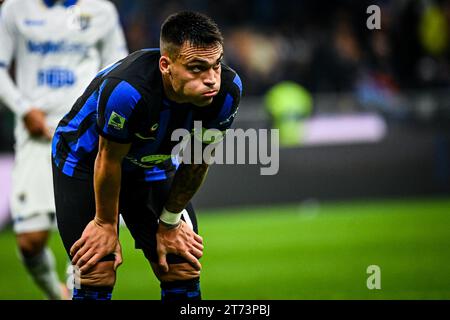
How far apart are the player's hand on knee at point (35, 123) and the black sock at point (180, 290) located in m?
2.23

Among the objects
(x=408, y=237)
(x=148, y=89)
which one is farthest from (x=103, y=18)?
(x=408, y=237)

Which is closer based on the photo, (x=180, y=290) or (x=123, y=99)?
(x=123, y=99)

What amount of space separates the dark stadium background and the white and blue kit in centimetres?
144

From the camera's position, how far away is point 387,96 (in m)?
15.1

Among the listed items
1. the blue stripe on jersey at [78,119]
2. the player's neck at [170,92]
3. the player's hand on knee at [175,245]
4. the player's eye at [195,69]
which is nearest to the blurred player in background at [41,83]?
the blue stripe on jersey at [78,119]

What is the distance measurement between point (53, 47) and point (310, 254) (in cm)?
447

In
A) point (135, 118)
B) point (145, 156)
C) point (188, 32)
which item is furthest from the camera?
point (145, 156)

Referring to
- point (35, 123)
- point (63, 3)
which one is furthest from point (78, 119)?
point (63, 3)

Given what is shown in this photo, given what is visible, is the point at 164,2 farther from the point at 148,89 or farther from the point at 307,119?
the point at 148,89

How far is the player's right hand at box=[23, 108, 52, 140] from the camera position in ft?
24.1

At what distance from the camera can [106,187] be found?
17.1ft

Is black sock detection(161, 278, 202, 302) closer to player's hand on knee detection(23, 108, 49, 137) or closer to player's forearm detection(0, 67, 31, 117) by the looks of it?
player's hand on knee detection(23, 108, 49, 137)

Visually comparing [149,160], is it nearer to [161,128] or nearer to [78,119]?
[161,128]

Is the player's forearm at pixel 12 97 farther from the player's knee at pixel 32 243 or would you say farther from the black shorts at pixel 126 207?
the black shorts at pixel 126 207
